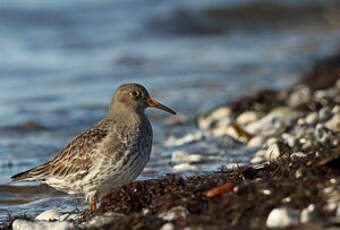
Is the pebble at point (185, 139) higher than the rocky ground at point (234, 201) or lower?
higher

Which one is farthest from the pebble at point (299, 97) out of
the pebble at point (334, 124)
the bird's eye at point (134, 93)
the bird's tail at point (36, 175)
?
the bird's tail at point (36, 175)

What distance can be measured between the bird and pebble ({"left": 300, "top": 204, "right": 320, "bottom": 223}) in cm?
168

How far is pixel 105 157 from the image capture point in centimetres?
486

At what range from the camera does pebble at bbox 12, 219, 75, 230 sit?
13.5ft

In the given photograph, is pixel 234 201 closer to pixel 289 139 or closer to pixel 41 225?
pixel 41 225

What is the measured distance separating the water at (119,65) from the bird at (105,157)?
42 centimetres

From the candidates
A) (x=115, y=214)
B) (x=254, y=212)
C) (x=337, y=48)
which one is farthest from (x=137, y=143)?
(x=337, y=48)

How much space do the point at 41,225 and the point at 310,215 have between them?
188 cm

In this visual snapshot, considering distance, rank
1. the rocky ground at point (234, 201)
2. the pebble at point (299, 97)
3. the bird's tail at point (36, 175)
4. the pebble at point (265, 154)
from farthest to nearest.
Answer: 1. the pebble at point (299, 97)
2. the pebble at point (265, 154)
3. the bird's tail at point (36, 175)
4. the rocky ground at point (234, 201)

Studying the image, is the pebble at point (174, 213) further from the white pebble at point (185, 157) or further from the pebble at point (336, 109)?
the pebble at point (336, 109)

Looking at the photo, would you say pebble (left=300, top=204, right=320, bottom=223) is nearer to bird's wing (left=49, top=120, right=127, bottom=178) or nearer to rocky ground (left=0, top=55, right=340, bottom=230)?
rocky ground (left=0, top=55, right=340, bottom=230)

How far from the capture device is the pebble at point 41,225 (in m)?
4.12

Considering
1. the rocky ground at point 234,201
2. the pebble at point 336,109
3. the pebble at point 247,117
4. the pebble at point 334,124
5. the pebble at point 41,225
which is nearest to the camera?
the rocky ground at point 234,201

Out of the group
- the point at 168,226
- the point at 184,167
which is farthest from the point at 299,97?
the point at 168,226
